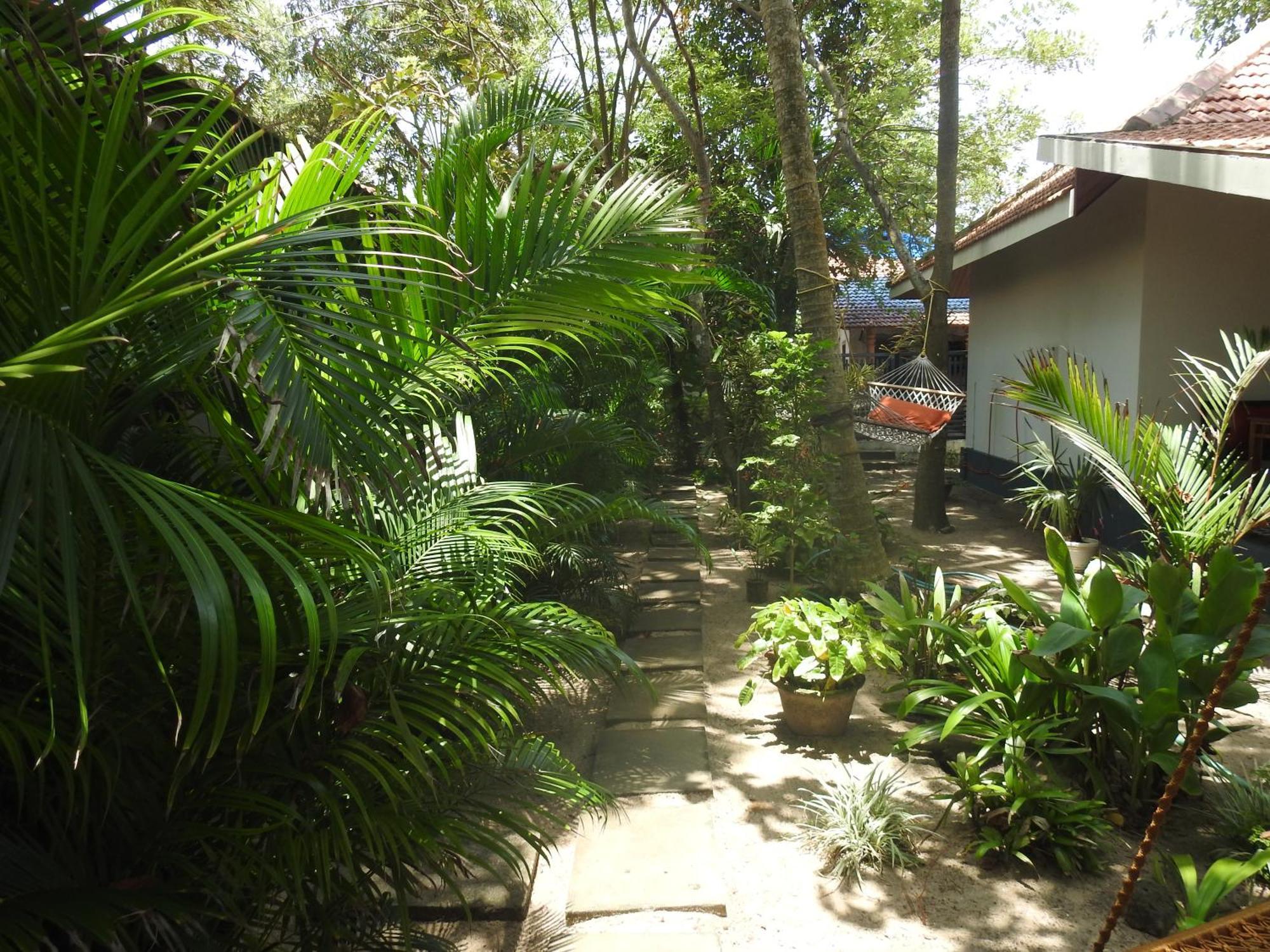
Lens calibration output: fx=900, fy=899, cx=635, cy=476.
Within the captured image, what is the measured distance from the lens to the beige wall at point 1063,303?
24.1 ft

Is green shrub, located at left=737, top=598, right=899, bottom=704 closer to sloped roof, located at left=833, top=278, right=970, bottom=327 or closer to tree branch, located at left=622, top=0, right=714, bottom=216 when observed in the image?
tree branch, located at left=622, top=0, right=714, bottom=216

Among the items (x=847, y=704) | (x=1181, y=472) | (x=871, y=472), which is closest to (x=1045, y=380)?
(x=1181, y=472)

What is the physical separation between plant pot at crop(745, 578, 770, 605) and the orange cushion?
2.36m

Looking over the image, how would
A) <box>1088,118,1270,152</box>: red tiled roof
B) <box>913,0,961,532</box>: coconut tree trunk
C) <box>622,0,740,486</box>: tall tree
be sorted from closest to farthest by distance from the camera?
<box>1088,118,1270,152</box>: red tiled roof < <box>622,0,740,486</box>: tall tree < <box>913,0,961,532</box>: coconut tree trunk

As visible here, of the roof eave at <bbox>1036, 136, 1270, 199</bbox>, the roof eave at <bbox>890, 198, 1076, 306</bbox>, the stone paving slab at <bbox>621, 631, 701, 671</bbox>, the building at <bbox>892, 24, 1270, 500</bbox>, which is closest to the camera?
the roof eave at <bbox>1036, 136, 1270, 199</bbox>

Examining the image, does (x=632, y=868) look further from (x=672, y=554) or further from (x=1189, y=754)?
(x=672, y=554)

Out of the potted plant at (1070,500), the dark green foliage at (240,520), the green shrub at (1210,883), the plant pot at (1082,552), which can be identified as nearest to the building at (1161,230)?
the potted plant at (1070,500)

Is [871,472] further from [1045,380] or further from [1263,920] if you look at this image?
[1263,920]

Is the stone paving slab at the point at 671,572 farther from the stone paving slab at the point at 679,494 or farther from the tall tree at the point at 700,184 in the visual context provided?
the stone paving slab at the point at 679,494

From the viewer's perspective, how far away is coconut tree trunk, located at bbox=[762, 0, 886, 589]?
5469 millimetres

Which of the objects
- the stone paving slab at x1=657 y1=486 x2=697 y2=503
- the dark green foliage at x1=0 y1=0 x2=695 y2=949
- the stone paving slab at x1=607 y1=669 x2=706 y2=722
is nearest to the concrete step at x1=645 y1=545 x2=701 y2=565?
the stone paving slab at x1=657 y1=486 x2=697 y2=503

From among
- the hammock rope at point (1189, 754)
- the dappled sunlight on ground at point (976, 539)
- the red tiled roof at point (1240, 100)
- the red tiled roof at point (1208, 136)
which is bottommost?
the dappled sunlight on ground at point (976, 539)

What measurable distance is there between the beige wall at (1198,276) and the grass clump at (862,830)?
17.7ft

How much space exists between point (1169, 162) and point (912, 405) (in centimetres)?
359
